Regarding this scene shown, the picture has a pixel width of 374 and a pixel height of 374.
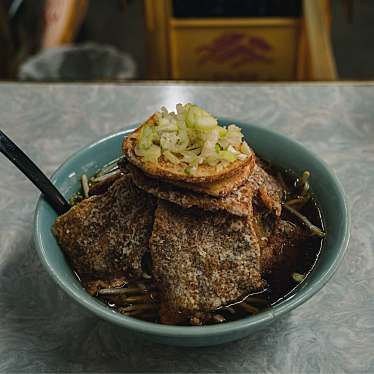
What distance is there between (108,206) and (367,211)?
462mm

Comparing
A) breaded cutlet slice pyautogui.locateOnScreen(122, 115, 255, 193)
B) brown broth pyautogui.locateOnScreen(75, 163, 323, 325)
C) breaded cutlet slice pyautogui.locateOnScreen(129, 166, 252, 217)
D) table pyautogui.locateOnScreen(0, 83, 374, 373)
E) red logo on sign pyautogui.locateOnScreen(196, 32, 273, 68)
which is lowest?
red logo on sign pyautogui.locateOnScreen(196, 32, 273, 68)

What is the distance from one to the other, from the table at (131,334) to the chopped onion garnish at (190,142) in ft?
0.83

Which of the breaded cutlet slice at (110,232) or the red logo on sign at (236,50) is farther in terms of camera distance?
the red logo on sign at (236,50)

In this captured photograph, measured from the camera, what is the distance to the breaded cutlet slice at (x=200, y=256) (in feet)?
2.65

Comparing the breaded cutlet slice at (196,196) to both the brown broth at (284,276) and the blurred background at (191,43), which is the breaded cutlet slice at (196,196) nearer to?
the brown broth at (284,276)

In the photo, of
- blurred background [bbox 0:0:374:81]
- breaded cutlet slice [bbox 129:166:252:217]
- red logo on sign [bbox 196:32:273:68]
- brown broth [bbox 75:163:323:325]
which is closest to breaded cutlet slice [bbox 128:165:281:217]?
breaded cutlet slice [bbox 129:166:252:217]

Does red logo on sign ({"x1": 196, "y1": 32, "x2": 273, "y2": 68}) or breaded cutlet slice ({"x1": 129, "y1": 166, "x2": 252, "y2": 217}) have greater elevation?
breaded cutlet slice ({"x1": 129, "y1": 166, "x2": 252, "y2": 217})

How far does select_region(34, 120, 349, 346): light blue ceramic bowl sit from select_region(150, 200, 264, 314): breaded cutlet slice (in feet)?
0.22

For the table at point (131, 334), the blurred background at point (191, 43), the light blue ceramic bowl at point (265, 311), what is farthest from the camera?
the blurred background at point (191, 43)

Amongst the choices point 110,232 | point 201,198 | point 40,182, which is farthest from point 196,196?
point 40,182

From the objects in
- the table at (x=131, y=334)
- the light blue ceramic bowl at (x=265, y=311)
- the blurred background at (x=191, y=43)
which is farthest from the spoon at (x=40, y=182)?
the blurred background at (x=191, y=43)

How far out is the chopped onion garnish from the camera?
81cm

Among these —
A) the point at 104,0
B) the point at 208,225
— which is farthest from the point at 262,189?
the point at 104,0

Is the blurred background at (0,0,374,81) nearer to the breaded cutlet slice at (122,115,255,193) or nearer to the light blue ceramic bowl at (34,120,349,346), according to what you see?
the light blue ceramic bowl at (34,120,349,346)
